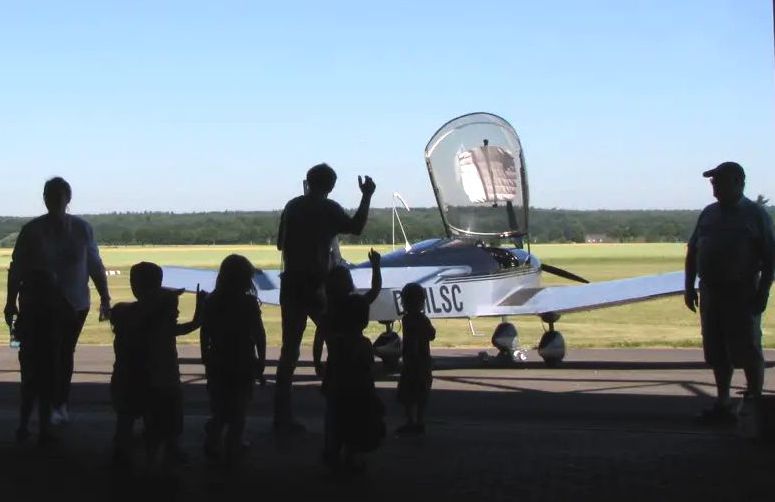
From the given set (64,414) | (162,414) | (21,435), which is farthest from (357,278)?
(162,414)

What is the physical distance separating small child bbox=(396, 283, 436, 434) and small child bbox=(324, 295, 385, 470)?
121 centimetres

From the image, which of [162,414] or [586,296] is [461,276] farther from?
[162,414]

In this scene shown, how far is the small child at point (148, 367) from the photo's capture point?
600 centimetres

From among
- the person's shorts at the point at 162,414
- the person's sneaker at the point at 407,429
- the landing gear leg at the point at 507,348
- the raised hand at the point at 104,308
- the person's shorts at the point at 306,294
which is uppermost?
the person's shorts at the point at 306,294

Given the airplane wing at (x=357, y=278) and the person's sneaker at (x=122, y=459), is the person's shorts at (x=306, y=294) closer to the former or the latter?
the person's sneaker at (x=122, y=459)

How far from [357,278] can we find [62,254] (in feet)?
20.8

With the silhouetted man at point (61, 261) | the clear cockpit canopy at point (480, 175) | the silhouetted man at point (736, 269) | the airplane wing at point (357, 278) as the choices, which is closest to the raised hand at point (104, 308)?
the silhouetted man at point (61, 261)

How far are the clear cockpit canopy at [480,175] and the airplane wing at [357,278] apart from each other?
812mm

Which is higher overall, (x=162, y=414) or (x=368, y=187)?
(x=368, y=187)

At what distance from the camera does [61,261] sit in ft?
23.8

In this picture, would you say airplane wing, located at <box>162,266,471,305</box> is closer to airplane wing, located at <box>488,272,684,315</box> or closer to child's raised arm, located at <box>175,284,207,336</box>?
airplane wing, located at <box>488,272,684,315</box>

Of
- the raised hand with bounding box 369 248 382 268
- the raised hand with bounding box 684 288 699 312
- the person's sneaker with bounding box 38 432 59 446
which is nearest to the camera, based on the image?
the person's sneaker with bounding box 38 432 59 446

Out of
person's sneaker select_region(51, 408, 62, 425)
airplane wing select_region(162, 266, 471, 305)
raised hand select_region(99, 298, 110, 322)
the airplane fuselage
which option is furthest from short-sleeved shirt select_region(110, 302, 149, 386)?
the airplane fuselage

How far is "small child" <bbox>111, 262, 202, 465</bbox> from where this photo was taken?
6004mm
